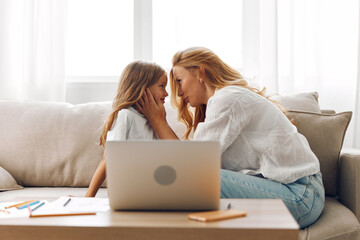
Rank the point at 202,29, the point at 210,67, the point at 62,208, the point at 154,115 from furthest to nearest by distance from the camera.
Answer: the point at 202,29 → the point at 154,115 → the point at 210,67 → the point at 62,208

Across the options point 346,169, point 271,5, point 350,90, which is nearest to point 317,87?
point 350,90

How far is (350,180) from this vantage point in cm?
185

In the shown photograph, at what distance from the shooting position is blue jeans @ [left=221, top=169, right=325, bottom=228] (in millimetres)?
1562

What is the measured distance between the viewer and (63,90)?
2789mm

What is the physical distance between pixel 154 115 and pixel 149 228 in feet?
3.67

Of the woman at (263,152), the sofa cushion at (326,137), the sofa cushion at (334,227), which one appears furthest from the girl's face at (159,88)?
the sofa cushion at (334,227)

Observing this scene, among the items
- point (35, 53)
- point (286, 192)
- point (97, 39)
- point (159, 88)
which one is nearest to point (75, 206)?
point (286, 192)

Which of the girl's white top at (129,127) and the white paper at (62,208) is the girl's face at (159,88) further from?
the white paper at (62,208)

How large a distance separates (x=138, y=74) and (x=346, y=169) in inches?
38.8

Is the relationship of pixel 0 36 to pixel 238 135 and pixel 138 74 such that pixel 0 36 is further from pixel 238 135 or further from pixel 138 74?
pixel 238 135

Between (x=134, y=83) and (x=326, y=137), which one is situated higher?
(x=134, y=83)

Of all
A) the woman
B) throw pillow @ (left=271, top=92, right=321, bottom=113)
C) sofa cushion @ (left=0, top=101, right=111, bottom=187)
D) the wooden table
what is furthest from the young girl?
the wooden table

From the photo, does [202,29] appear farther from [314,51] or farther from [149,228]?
[149,228]

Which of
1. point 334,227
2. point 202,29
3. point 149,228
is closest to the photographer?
point 149,228
